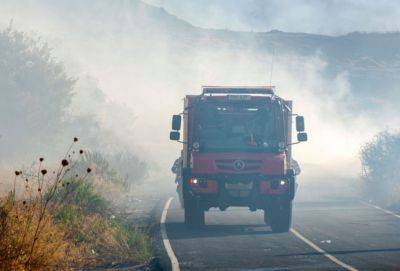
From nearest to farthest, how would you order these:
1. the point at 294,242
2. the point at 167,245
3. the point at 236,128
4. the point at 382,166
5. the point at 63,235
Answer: the point at 63,235 → the point at 167,245 → the point at 294,242 → the point at 236,128 → the point at 382,166

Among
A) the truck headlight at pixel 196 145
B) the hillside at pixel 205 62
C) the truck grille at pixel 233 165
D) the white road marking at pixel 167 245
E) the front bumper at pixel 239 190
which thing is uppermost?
the hillside at pixel 205 62

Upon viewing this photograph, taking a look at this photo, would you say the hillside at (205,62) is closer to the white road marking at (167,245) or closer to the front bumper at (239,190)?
the white road marking at (167,245)

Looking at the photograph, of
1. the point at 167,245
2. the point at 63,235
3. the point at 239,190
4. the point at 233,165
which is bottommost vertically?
the point at 167,245

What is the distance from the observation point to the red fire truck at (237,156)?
20.0m

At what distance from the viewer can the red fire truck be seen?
2002 centimetres

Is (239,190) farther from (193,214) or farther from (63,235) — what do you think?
(63,235)

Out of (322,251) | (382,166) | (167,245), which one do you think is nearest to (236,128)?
(167,245)

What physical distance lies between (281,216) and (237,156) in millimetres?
1822

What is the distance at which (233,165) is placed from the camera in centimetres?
2000

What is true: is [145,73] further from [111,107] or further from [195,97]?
[195,97]

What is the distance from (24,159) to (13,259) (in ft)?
99.2

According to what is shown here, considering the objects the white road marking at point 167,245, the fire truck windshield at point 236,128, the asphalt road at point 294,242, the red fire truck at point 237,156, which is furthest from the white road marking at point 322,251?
the white road marking at point 167,245

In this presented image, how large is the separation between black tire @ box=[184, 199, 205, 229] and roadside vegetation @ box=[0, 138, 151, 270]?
1.50 meters

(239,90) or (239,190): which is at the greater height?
(239,90)
